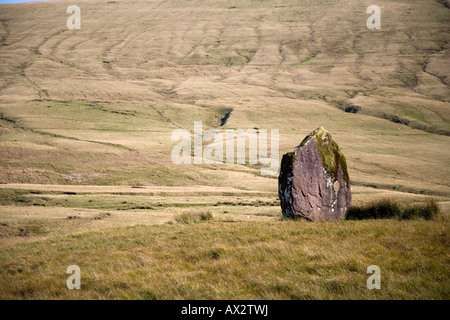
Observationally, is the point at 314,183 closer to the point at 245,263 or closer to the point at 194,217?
the point at 194,217

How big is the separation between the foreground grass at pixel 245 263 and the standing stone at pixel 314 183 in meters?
1.71

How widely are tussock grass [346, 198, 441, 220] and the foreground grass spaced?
1581mm

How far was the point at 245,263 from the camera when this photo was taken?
11.6m

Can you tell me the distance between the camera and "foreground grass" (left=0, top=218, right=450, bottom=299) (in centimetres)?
937

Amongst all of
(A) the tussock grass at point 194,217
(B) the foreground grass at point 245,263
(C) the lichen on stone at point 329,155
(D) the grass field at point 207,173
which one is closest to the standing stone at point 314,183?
(C) the lichen on stone at point 329,155

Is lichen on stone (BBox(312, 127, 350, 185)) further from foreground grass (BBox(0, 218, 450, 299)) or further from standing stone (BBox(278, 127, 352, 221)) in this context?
foreground grass (BBox(0, 218, 450, 299))

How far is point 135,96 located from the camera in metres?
119

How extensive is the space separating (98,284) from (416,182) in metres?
47.2

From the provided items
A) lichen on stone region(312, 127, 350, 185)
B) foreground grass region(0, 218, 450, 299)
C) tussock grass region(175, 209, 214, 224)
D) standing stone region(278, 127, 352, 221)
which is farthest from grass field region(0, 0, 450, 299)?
lichen on stone region(312, 127, 350, 185)

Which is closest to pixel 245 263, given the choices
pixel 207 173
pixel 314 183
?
pixel 314 183

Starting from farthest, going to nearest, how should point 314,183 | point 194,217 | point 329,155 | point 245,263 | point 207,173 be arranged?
point 207,173 < point 194,217 < point 329,155 < point 314,183 < point 245,263

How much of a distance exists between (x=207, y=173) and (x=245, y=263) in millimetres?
40739

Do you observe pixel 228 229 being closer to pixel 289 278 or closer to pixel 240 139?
pixel 289 278
